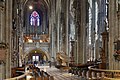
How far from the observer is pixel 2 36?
13.1 metres

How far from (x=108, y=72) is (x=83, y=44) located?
13402 millimetres

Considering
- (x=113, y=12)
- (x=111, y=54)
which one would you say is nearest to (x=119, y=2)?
(x=113, y=12)

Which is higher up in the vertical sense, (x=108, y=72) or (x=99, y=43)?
(x=99, y=43)

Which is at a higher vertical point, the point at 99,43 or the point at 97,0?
the point at 97,0

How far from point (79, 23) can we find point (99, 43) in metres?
3.80

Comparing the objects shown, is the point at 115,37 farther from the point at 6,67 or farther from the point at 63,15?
the point at 63,15

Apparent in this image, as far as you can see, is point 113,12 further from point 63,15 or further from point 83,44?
point 63,15

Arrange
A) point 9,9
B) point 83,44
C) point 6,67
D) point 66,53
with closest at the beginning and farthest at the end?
point 6,67 → point 9,9 → point 83,44 → point 66,53

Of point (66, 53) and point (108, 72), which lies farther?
point (66, 53)

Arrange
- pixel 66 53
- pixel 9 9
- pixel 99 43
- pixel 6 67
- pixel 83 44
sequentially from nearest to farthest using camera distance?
pixel 6 67
pixel 9 9
pixel 83 44
pixel 99 43
pixel 66 53

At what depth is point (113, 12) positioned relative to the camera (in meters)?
16.1

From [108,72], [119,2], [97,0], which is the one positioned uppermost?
[97,0]

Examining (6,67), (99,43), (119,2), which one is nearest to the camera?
(6,67)

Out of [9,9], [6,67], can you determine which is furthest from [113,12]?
[6,67]
